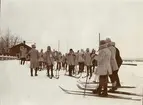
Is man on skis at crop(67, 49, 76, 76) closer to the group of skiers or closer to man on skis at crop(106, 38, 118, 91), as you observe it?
the group of skiers

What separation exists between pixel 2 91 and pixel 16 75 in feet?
0.47

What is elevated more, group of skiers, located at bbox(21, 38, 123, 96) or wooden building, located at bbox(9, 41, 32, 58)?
wooden building, located at bbox(9, 41, 32, 58)

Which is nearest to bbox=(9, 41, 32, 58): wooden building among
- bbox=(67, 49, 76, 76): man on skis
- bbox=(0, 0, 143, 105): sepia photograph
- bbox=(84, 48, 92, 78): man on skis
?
bbox=(0, 0, 143, 105): sepia photograph

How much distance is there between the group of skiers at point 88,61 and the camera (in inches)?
80.4

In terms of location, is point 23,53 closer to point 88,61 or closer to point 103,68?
point 88,61

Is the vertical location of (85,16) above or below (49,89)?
above

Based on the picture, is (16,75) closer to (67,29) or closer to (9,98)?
(9,98)

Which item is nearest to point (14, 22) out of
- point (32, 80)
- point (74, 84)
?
point (32, 80)

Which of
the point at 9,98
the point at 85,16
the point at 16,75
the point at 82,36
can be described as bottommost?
the point at 9,98

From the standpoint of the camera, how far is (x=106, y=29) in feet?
6.82

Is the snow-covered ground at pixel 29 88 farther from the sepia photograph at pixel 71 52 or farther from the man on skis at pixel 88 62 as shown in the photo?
the man on skis at pixel 88 62

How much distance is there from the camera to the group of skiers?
6.70 feet

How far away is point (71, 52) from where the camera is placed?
2090 millimetres

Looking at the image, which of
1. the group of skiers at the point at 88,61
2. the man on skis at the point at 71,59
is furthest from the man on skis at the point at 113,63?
the man on skis at the point at 71,59
